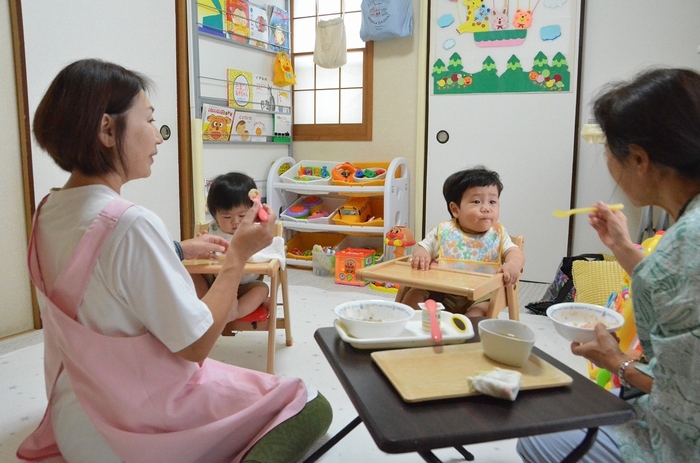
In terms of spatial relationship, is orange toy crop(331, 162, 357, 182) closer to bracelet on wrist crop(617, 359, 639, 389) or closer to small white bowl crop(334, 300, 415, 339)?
small white bowl crop(334, 300, 415, 339)

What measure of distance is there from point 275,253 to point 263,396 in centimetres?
97

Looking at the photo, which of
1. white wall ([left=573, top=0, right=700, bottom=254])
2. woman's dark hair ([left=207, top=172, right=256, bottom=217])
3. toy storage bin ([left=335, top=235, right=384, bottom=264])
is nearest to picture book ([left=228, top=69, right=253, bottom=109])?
toy storage bin ([left=335, top=235, right=384, bottom=264])

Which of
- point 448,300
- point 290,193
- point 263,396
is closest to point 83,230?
point 263,396

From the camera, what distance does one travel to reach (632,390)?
1050 mm

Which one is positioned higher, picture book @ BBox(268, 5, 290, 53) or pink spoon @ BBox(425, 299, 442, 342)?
picture book @ BBox(268, 5, 290, 53)

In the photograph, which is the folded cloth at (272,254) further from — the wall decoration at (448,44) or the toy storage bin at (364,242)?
the wall decoration at (448,44)

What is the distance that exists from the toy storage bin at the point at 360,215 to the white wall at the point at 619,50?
57.4 inches

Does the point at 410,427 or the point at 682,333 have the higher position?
the point at 682,333

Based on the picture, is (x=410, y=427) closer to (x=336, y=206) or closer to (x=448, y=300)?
(x=448, y=300)

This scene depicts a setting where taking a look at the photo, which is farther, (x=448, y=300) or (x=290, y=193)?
(x=290, y=193)

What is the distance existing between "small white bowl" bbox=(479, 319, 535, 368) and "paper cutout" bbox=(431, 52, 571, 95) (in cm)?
→ 297

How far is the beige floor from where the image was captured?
1.70 meters

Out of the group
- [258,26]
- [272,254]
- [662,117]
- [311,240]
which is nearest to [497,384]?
[662,117]

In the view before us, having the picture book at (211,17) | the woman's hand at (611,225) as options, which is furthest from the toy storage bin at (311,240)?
the woman's hand at (611,225)
